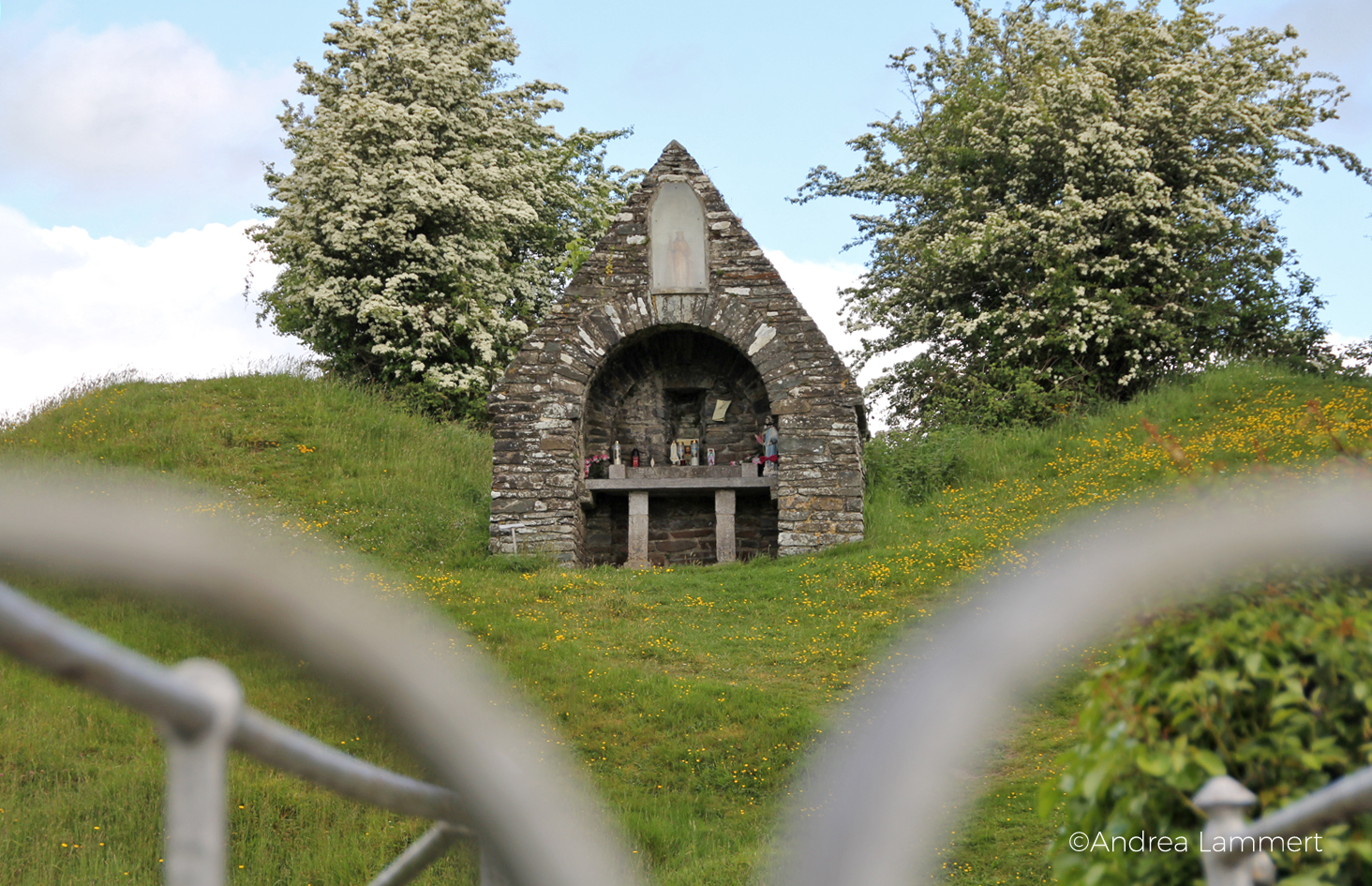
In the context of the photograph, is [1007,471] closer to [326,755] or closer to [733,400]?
[733,400]

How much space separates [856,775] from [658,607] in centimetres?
966

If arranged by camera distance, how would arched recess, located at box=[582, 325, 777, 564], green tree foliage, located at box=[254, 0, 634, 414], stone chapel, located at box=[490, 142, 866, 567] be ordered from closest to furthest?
stone chapel, located at box=[490, 142, 866, 567] < arched recess, located at box=[582, 325, 777, 564] < green tree foliage, located at box=[254, 0, 634, 414]

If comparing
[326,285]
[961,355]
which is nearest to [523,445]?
[326,285]

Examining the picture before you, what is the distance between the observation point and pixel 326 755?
1269mm

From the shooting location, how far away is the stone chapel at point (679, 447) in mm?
13664

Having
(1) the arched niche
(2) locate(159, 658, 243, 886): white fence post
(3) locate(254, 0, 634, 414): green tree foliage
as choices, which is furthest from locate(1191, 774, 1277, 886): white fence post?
(3) locate(254, 0, 634, 414): green tree foliage

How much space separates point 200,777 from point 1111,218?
1975 cm

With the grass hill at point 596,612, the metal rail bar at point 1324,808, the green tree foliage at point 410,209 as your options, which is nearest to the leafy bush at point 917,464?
the grass hill at point 596,612

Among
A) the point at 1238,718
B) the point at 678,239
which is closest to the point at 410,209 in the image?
the point at 678,239

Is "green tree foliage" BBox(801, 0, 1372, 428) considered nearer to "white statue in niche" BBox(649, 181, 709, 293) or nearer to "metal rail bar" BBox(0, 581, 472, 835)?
"white statue in niche" BBox(649, 181, 709, 293)

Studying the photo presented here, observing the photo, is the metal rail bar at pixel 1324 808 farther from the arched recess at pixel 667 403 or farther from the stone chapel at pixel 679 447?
the arched recess at pixel 667 403

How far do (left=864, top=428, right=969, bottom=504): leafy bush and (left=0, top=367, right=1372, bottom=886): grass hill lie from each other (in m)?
0.05

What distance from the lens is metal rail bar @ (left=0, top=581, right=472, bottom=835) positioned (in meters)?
0.94

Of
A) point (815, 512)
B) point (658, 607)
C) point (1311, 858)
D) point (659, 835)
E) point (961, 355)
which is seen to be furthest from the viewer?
point (961, 355)
